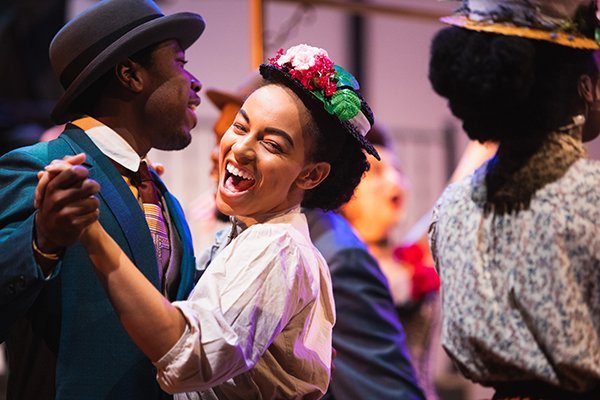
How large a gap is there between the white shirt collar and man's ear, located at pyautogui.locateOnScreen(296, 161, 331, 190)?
1.47 ft

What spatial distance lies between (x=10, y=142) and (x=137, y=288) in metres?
4.34

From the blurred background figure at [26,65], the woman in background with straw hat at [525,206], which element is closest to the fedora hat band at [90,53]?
the woman in background with straw hat at [525,206]

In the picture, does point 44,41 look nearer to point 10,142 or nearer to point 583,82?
point 10,142

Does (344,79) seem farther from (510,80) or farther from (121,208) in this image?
(121,208)

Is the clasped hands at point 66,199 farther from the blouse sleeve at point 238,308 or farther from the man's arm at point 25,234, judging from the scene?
the blouse sleeve at point 238,308

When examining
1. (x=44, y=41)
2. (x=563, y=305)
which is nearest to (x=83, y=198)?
(x=563, y=305)

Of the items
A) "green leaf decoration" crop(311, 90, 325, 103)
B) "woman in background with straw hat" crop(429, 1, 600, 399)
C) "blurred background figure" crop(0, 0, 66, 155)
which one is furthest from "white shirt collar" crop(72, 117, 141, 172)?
"blurred background figure" crop(0, 0, 66, 155)

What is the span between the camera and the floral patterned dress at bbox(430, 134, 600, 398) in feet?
6.57

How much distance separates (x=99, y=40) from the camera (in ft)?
8.14

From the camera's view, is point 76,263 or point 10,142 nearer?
point 76,263

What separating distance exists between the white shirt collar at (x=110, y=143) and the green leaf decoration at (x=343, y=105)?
55cm

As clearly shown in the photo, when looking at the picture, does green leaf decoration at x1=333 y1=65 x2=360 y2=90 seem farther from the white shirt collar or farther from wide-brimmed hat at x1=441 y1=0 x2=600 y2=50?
the white shirt collar

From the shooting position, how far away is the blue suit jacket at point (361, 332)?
127 inches

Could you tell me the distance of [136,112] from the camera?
2539 millimetres
